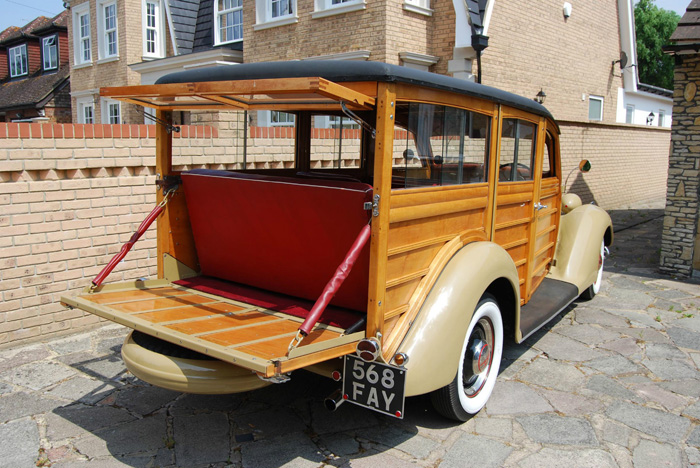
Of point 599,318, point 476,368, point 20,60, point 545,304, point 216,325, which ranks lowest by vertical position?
point 599,318

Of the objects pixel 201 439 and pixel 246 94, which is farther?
pixel 201 439

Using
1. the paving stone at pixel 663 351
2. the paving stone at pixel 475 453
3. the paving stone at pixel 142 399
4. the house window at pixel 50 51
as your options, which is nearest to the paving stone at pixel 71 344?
the paving stone at pixel 142 399

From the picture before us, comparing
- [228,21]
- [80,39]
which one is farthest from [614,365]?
[80,39]

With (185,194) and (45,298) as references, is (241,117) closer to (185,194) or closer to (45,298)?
(185,194)

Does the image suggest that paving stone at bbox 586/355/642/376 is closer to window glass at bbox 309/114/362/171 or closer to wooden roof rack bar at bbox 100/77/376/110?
window glass at bbox 309/114/362/171

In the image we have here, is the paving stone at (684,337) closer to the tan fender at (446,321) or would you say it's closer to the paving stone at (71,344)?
the tan fender at (446,321)

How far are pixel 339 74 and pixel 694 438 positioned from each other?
2.98 m

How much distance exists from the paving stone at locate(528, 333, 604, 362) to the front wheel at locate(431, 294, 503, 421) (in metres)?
1.13

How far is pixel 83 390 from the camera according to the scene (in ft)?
13.1

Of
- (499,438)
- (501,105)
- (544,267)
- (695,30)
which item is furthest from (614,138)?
(499,438)

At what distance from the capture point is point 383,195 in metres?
2.77

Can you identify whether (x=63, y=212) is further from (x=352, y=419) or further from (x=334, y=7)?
(x=334, y=7)

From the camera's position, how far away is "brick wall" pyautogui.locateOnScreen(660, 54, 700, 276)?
286 inches

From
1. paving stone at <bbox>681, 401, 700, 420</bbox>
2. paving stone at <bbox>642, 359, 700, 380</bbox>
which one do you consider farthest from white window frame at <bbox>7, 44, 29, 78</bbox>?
paving stone at <bbox>681, 401, 700, 420</bbox>
